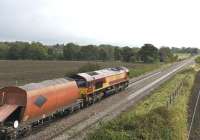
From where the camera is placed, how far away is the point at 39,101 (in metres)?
23.7

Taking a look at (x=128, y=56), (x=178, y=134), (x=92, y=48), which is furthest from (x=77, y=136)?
(x=92, y=48)

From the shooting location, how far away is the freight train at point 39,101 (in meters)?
21.7

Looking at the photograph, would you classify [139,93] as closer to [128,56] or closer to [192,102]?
[192,102]

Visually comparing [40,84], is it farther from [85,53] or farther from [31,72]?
[85,53]

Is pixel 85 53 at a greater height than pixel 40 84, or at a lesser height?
lesser

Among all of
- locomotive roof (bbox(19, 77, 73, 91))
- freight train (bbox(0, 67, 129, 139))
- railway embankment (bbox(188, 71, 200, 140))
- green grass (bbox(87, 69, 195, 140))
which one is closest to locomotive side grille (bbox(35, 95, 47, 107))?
freight train (bbox(0, 67, 129, 139))

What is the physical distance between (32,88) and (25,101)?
155 centimetres

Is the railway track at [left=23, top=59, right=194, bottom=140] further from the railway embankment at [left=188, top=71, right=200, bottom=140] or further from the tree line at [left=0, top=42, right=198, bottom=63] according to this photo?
the tree line at [left=0, top=42, right=198, bottom=63]

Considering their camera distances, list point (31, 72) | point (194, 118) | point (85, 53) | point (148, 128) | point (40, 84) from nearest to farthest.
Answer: point (148, 128)
point (40, 84)
point (194, 118)
point (31, 72)
point (85, 53)

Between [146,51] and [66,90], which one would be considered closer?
[66,90]

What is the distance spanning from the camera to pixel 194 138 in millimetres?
21984

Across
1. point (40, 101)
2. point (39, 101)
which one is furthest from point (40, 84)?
point (39, 101)

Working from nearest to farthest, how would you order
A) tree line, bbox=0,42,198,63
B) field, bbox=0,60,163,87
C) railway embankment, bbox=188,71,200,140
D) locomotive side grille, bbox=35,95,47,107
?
railway embankment, bbox=188,71,200,140 → locomotive side grille, bbox=35,95,47,107 → field, bbox=0,60,163,87 → tree line, bbox=0,42,198,63

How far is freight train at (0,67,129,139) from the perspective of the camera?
71.2ft
